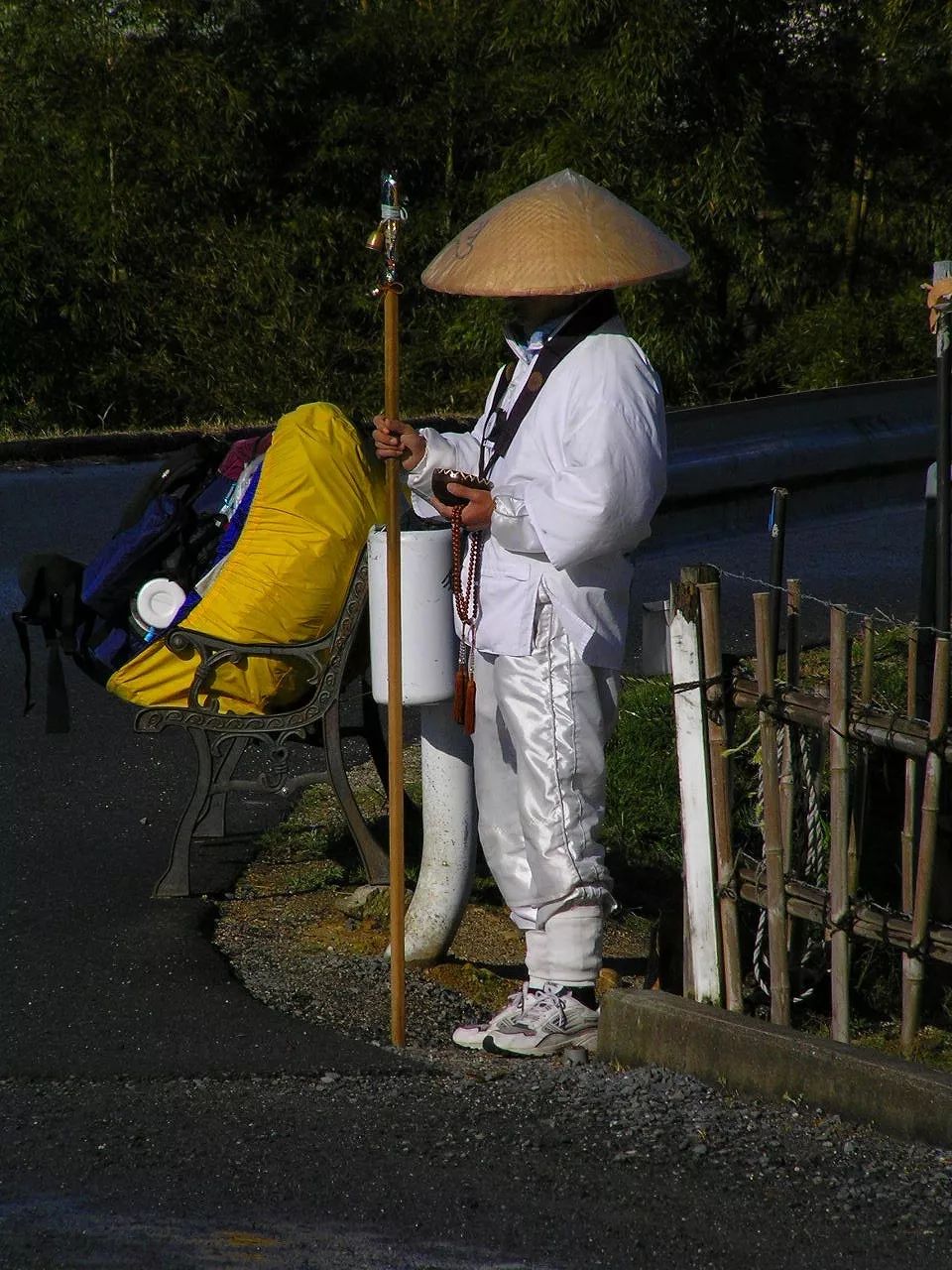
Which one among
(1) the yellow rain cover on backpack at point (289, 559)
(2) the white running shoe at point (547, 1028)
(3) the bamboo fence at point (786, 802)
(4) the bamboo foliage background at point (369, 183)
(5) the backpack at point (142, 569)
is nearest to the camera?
(3) the bamboo fence at point (786, 802)

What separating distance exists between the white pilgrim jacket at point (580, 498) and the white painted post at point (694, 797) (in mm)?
177

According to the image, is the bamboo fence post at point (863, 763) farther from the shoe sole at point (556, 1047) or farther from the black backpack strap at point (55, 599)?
the black backpack strap at point (55, 599)

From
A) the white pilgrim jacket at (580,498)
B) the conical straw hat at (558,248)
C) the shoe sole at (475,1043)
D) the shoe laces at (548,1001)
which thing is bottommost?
the shoe sole at (475,1043)

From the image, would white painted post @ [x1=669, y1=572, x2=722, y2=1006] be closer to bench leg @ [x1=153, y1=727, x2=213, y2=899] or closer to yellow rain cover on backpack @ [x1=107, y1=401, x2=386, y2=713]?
yellow rain cover on backpack @ [x1=107, y1=401, x2=386, y2=713]

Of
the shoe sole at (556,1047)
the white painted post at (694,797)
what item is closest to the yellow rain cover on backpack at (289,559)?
the white painted post at (694,797)

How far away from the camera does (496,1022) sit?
422cm

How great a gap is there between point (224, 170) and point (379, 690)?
15.3m

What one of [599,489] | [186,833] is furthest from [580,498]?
[186,833]

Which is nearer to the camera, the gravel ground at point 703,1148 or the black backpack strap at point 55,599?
the gravel ground at point 703,1148

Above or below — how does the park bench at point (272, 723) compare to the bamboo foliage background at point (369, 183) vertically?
below

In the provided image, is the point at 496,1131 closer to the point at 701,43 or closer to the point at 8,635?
the point at 8,635

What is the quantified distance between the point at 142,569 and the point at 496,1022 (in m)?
1.84

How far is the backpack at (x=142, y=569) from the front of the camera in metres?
5.20

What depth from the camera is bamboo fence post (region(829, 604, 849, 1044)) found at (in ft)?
12.5
